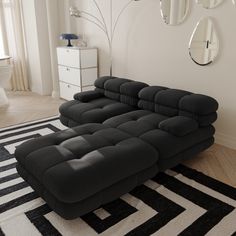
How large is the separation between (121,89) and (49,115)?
134 cm

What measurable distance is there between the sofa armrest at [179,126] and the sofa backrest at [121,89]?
2.47ft

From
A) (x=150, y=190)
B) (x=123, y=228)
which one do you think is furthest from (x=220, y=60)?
(x=123, y=228)

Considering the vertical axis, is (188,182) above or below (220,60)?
below

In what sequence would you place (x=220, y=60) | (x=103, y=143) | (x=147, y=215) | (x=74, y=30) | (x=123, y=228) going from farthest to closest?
(x=74, y=30)
(x=220, y=60)
(x=103, y=143)
(x=147, y=215)
(x=123, y=228)

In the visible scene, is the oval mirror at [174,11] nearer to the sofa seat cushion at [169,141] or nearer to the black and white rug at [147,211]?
the sofa seat cushion at [169,141]

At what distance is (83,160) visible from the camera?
5.78 feet

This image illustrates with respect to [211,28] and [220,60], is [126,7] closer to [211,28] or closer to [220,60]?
[211,28]

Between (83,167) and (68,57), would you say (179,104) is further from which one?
(68,57)

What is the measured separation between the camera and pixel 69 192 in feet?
5.09

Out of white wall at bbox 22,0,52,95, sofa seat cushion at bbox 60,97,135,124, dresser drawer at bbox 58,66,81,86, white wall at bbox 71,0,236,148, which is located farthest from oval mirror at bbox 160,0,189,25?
white wall at bbox 22,0,52,95

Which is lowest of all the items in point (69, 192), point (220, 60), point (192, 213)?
point (192, 213)

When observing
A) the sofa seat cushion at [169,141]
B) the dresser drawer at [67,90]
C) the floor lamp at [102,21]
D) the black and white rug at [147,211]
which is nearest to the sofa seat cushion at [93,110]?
the sofa seat cushion at [169,141]

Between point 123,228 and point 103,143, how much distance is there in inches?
23.7

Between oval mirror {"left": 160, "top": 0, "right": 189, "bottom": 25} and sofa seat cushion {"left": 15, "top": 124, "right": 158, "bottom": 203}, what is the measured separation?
61.0 inches
